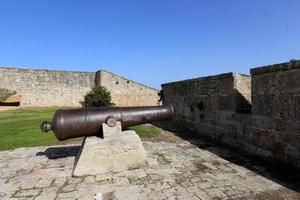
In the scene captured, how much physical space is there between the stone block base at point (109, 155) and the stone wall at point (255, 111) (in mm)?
2260

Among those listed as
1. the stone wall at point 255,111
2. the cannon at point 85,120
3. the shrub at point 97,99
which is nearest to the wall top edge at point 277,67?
the stone wall at point 255,111

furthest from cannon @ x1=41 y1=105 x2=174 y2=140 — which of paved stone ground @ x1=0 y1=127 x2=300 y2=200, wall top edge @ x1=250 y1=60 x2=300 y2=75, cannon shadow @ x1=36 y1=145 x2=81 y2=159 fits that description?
wall top edge @ x1=250 y1=60 x2=300 y2=75

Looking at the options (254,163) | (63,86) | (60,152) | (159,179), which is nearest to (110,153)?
(159,179)

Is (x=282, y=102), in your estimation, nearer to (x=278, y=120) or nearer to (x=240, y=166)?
(x=278, y=120)

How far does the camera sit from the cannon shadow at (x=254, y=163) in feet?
13.8

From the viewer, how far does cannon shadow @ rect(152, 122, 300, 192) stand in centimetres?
421

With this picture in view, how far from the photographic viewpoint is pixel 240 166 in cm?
488

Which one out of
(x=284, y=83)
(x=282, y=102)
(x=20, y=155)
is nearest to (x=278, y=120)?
(x=282, y=102)

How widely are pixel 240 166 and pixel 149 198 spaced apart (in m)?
1.98

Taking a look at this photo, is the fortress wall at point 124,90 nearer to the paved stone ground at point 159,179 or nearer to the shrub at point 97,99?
the shrub at point 97,99

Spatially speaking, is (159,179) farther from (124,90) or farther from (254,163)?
(124,90)

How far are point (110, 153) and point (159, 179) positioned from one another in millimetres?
953

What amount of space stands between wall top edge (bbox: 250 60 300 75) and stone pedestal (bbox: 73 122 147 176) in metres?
2.61

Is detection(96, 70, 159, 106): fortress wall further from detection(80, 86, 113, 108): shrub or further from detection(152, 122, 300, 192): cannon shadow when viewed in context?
detection(152, 122, 300, 192): cannon shadow
